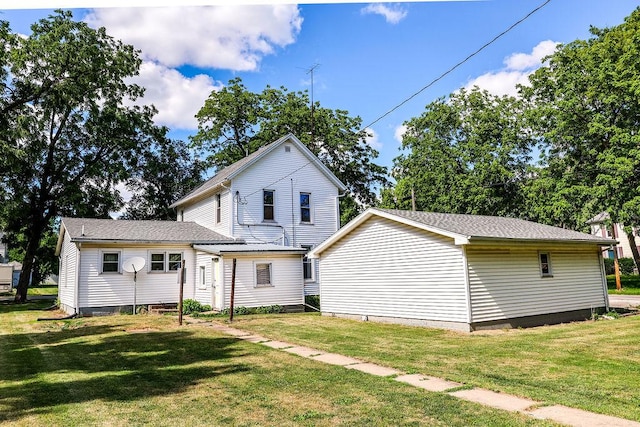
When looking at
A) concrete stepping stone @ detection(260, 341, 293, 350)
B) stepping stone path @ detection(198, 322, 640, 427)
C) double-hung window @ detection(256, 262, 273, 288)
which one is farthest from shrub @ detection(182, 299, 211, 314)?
stepping stone path @ detection(198, 322, 640, 427)

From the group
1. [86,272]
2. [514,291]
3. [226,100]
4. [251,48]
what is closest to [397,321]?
[514,291]

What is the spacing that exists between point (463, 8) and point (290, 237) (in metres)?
17.1

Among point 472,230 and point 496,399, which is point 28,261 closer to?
point 472,230

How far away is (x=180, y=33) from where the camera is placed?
711cm

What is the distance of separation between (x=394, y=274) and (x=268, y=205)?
1072 cm

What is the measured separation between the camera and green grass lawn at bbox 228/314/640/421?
604 cm

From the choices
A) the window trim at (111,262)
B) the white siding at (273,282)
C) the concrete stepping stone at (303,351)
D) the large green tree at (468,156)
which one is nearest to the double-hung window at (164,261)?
the window trim at (111,262)

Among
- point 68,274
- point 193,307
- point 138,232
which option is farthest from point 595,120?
point 68,274

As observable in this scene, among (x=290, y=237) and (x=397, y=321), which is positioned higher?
(x=290, y=237)

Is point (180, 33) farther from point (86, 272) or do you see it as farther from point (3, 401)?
point (86, 272)

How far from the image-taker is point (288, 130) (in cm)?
3672

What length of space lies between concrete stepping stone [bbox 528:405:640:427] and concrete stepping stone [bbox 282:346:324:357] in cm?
501

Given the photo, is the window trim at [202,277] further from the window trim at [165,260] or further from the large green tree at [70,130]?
the large green tree at [70,130]

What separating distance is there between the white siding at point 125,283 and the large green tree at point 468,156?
1987 centimetres
